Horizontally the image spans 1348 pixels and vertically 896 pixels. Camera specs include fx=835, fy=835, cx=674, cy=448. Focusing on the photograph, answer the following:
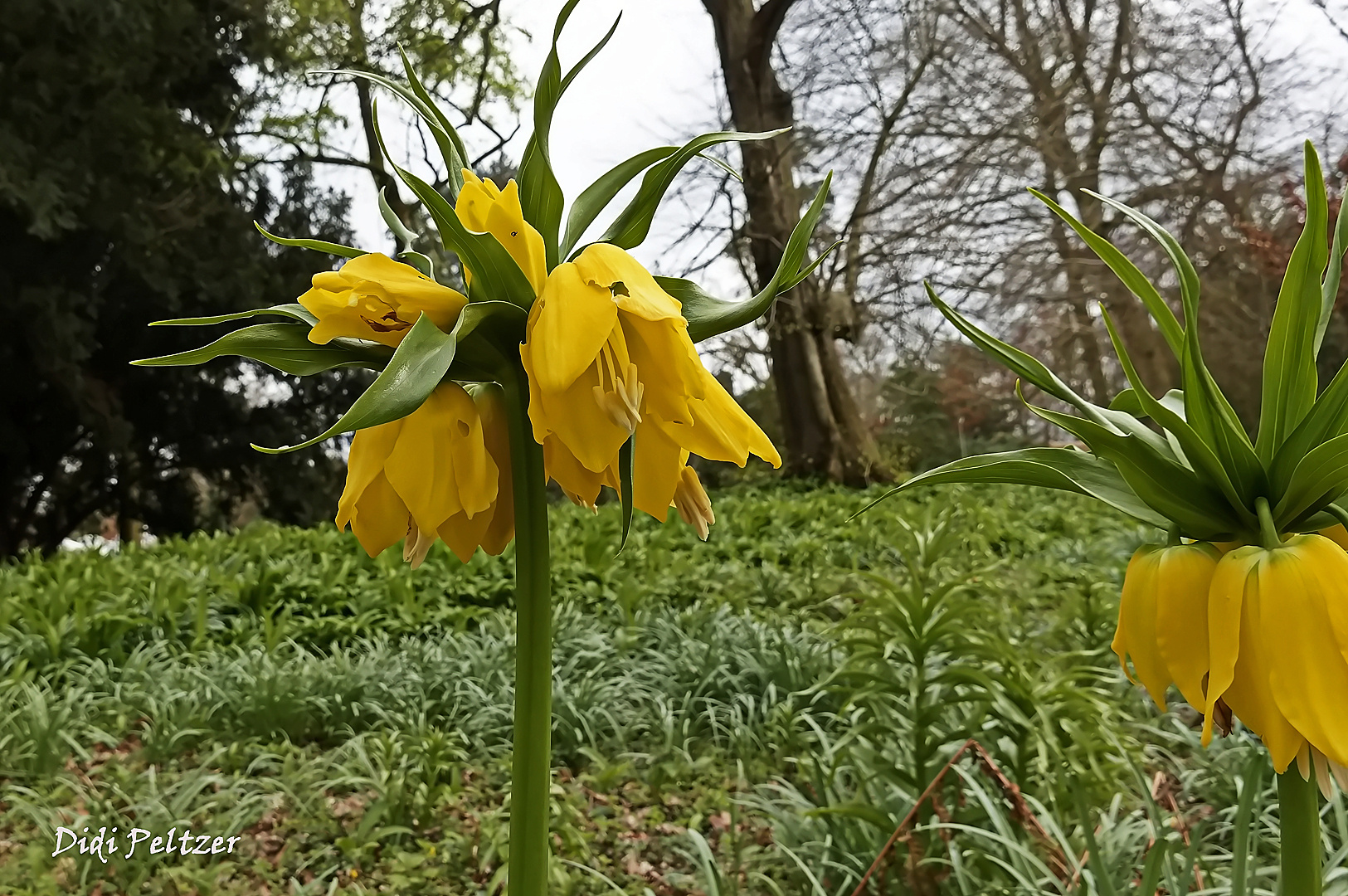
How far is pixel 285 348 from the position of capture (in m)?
0.52

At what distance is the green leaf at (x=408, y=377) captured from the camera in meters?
0.41

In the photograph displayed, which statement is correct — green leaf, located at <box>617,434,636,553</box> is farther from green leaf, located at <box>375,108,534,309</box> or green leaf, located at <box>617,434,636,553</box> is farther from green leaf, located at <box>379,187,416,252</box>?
green leaf, located at <box>379,187,416,252</box>

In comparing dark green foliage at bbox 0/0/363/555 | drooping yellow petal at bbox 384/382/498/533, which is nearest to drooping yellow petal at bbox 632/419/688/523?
drooping yellow petal at bbox 384/382/498/533

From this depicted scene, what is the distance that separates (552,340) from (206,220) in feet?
39.4

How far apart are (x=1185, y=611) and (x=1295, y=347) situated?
0.20 meters

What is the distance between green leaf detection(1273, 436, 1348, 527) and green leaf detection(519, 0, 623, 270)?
494 millimetres

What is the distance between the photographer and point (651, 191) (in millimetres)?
606

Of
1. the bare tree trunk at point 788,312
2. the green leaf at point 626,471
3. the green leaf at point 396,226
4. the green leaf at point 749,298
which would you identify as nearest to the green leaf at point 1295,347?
the green leaf at point 749,298

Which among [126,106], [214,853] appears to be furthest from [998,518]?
[126,106]

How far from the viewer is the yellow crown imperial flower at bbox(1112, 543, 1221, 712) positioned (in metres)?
0.56

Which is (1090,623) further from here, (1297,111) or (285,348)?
(1297,111)

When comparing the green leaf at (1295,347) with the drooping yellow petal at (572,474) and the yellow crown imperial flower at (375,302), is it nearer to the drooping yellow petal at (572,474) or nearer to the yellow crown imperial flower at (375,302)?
the drooping yellow petal at (572,474)

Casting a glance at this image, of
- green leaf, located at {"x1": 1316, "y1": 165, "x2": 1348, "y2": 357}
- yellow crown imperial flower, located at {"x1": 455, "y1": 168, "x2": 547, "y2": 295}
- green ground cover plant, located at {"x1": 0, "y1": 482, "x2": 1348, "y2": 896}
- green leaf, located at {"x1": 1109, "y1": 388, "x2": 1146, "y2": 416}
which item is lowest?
green ground cover plant, located at {"x1": 0, "y1": 482, "x2": 1348, "y2": 896}

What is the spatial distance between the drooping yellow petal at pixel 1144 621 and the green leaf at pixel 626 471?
0.35 metres
